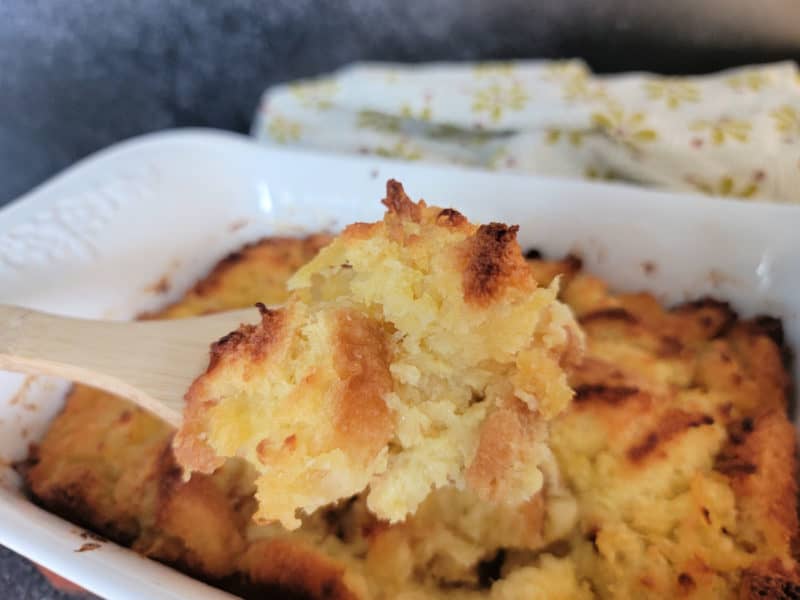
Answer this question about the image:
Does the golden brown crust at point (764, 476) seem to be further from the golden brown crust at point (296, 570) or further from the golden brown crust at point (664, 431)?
the golden brown crust at point (296, 570)

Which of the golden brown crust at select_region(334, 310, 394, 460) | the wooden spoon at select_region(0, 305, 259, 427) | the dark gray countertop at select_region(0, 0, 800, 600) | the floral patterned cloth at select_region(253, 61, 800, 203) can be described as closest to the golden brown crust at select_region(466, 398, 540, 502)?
the golden brown crust at select_region(334, 310, 394, 460)

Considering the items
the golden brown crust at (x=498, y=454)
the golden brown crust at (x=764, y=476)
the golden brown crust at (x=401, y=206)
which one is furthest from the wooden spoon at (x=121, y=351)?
the golden brown crust at (x=764, y=476)

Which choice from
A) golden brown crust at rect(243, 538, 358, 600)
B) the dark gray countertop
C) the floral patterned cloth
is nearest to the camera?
golden brown crust at rect(243, 538, 358, 600)

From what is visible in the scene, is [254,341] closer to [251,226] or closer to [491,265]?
[491,265]

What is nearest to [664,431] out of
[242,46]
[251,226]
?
[251,226]

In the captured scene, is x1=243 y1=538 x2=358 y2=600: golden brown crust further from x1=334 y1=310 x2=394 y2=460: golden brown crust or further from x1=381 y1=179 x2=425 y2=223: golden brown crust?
x1=381 y1=179 x2=425 y2=223: golden brown crust
